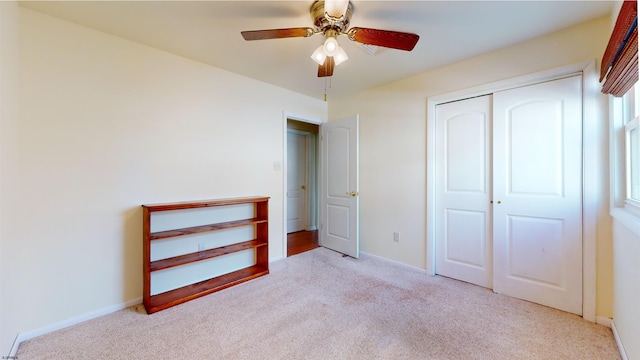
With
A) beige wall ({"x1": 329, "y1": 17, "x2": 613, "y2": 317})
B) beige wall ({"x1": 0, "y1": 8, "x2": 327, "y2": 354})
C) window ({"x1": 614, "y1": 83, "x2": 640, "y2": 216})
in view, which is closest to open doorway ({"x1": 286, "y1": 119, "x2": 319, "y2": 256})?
beige wall ({"x1": 329, "y1": 17, "x2": 613, "y2": 317})

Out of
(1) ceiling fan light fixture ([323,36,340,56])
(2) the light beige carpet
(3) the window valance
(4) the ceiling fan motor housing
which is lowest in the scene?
(2) the light beige carpet

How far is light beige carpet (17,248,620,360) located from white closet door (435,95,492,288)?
28 centimetres

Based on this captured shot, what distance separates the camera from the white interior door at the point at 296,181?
5.05 metres

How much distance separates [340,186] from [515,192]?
204cm

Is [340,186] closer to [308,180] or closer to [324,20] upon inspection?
[308,180]

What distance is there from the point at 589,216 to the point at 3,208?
4040 mm

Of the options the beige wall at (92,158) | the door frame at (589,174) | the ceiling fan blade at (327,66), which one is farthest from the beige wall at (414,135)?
the beige wall at (92,158)

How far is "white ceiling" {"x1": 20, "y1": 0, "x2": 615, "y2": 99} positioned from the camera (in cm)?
172

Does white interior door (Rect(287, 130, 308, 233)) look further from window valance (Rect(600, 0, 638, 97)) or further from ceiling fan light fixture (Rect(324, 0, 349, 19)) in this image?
window valance (Rect(600, 0, 638, 97))

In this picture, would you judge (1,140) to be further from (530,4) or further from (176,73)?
(530,4)

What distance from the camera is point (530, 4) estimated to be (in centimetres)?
171

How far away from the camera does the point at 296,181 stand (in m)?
5.20

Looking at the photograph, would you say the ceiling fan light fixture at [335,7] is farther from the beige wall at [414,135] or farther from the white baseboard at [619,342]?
the white baseboard at [619,342]

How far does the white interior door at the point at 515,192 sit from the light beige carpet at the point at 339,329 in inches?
9.7
